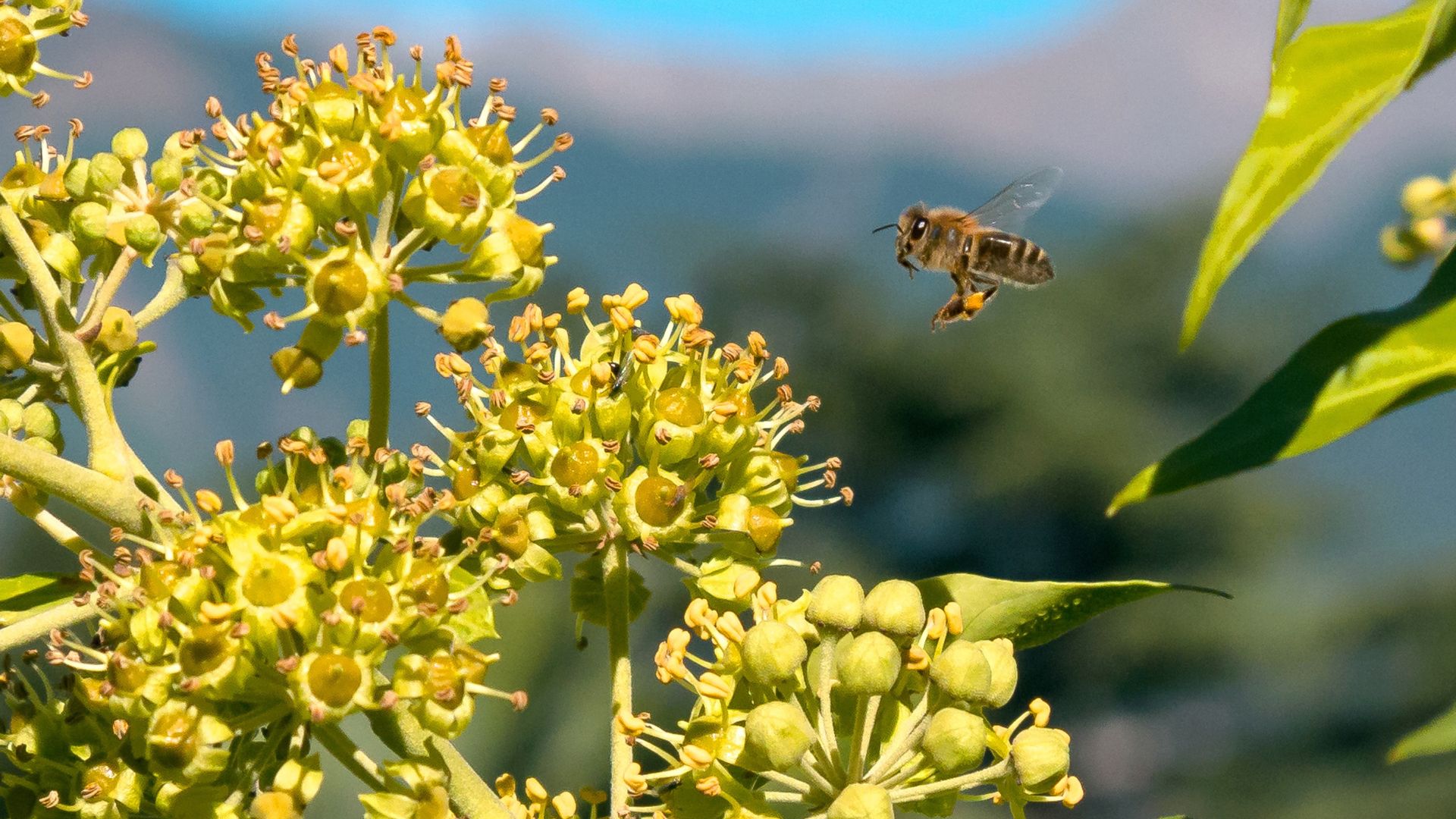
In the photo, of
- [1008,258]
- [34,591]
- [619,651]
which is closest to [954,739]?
[619,651]

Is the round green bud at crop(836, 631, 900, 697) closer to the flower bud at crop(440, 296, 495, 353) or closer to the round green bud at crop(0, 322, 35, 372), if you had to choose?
the flower bud at crop(440, 296, 495, 353)

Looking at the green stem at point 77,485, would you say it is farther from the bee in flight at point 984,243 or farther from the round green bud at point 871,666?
the bee in flight at point 984,243

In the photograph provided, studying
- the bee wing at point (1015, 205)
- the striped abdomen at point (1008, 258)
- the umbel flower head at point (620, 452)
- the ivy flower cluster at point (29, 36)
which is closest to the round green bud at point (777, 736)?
the umbel flower head at point (620, 452)

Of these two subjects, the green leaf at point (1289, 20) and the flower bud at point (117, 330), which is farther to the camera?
the flower bud at point (117, 330)

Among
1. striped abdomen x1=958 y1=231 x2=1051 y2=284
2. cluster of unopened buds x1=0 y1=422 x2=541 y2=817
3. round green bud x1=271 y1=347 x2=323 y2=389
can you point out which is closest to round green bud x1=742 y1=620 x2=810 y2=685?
cluster of unopened buds x1=0 y1=422 x2=541 y2=817

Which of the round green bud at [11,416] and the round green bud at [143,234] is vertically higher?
the round green bud at [143,234]

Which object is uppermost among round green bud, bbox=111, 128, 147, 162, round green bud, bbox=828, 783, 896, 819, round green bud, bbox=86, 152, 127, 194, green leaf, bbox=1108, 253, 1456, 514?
round green bud, bbox=111, 128, 147, 162
